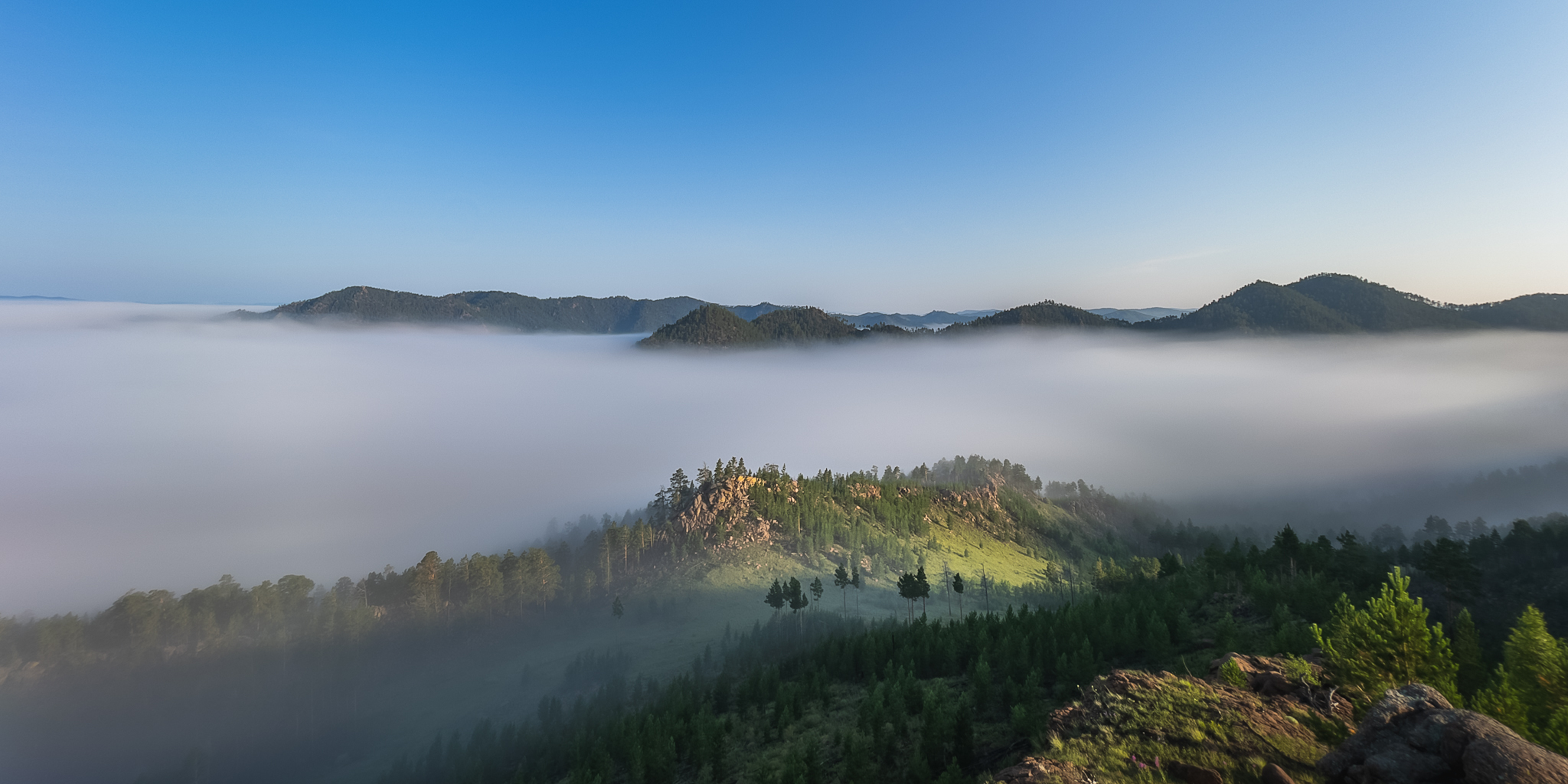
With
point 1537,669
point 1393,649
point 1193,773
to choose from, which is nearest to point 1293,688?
point 1393,649

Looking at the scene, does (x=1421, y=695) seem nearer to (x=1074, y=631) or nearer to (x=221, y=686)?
(x=1074, y=631)

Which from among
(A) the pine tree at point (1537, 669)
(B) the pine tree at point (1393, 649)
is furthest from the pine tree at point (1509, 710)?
(A) the pine tree at point (1537, 669)

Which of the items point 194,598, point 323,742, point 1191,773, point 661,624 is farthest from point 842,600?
point 194,598

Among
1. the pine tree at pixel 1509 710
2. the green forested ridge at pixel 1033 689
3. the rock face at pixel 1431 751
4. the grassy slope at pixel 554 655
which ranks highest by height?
the rock face at pixel 1431 751

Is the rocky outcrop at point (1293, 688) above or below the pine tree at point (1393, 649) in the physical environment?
below

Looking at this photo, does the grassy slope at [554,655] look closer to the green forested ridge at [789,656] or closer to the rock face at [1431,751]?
the green forested ridge at [789,656]

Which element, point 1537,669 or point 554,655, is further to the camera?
point 554,655

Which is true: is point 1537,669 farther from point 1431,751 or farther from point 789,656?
point 789,656

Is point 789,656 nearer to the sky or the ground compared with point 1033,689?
nearer to the ground
